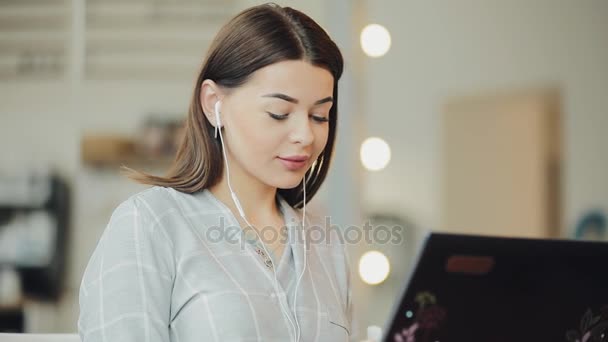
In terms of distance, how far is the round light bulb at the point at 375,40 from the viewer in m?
2.95

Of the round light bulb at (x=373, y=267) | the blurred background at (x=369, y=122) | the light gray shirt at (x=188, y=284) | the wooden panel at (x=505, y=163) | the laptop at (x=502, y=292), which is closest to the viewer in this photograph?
the laptop at (x=502, y=292)

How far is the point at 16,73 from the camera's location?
2.53 meters

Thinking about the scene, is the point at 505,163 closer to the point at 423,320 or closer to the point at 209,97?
the point at 209,97

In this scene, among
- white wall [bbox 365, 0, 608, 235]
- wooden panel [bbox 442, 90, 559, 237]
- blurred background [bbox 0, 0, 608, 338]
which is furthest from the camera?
wooden panel [bbox 442, 90, 559, 237]

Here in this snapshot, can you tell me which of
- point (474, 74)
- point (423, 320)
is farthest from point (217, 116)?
point (474, 74)

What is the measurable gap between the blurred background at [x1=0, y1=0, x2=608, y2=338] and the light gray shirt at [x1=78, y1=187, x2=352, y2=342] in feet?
3.20

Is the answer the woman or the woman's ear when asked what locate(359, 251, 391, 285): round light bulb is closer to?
the woman

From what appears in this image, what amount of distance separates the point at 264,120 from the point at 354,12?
1.77 meters

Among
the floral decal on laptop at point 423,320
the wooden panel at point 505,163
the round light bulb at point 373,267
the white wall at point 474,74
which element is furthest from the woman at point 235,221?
the wooden panel at point 505,163

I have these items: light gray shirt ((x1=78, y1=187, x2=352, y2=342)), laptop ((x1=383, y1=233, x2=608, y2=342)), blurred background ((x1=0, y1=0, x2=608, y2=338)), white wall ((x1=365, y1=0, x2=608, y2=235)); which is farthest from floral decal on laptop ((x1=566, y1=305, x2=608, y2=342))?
white wall ((x1=365, y1=0, x2=608, y2=235))

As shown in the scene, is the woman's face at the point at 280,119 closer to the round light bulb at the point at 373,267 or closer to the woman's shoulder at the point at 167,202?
the woman's shoulder at the point at 167,202

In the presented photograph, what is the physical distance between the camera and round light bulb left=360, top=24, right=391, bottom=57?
295cm

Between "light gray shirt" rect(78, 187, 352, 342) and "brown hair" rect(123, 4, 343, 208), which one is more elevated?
"brown hair" rect(123, 4, 343, 208)

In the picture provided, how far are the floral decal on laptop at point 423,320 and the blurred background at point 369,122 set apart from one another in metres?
1.26
